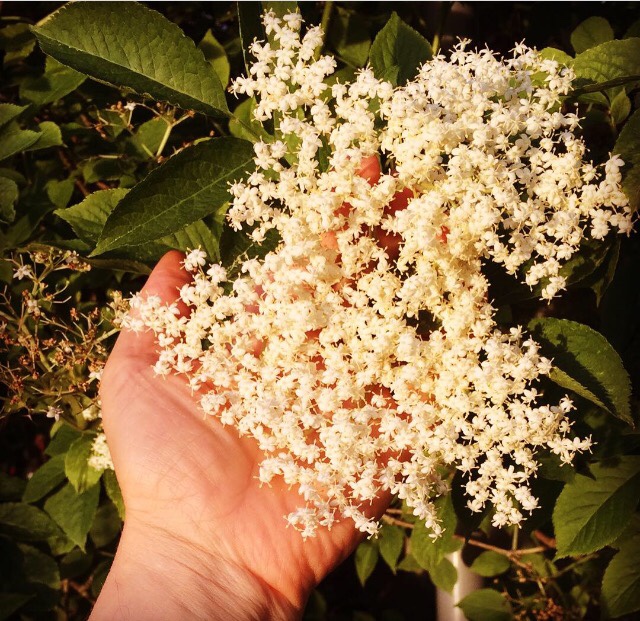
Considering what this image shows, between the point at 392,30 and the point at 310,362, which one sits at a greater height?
the point at 392,30

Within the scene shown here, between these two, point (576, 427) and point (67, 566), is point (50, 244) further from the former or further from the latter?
point (576, 427)

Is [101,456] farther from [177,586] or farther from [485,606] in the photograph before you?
[485,606]

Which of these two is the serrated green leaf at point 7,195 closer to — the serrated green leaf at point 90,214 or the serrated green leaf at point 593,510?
the serrated green leaf at point 90,214

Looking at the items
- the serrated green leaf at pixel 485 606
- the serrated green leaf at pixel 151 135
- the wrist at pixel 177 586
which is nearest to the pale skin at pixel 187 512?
the wrist at pixel 177 586

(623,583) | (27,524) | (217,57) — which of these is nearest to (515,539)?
(623,583)

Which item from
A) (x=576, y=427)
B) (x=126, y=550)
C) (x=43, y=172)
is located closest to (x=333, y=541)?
(x=126, y=550)

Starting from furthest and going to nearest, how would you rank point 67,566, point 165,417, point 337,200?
point 67,566 < point 165,417 < point 337,200

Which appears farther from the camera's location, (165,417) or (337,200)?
(165,417)
